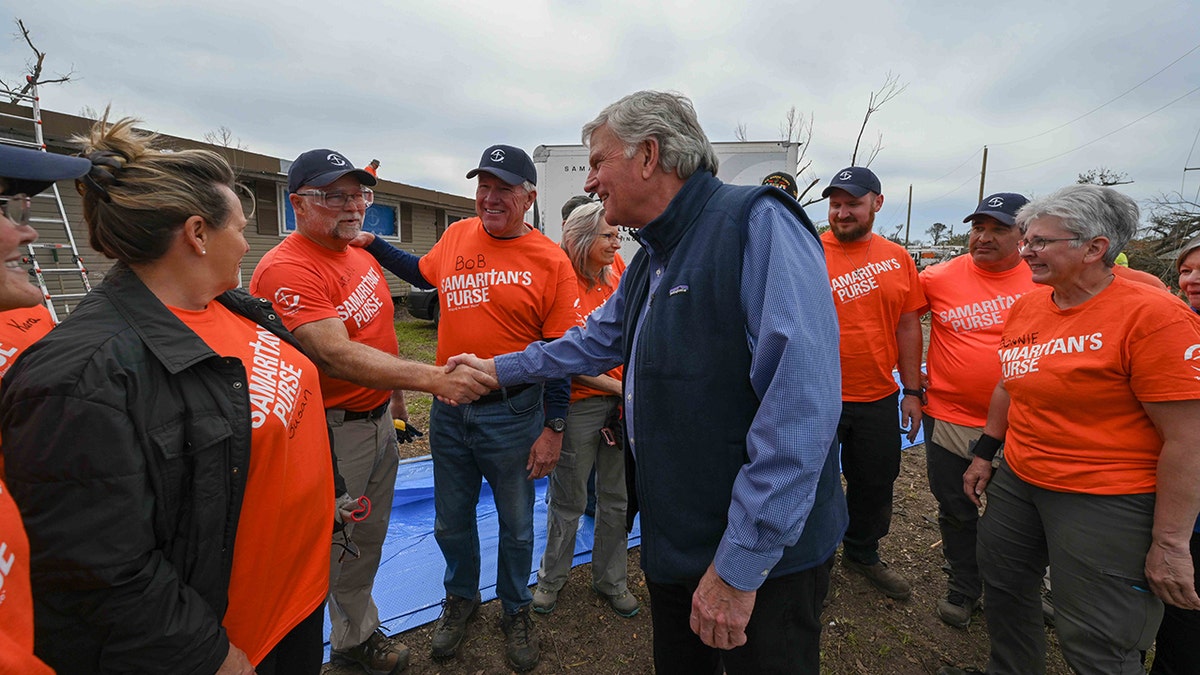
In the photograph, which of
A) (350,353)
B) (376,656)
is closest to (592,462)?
(376,656)

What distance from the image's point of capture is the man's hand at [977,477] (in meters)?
2.86

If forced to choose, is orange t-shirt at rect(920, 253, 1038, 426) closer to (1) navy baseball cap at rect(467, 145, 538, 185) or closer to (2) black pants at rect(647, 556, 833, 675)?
(2) black pants at rect(647, 556, 833, 675)

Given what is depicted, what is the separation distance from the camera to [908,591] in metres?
3.60

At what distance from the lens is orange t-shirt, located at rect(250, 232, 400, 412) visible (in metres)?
2.35

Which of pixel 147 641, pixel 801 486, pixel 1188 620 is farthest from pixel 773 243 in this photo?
pixel 1188 620

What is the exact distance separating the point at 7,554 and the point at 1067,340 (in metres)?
3.19

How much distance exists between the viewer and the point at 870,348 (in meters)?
3.42

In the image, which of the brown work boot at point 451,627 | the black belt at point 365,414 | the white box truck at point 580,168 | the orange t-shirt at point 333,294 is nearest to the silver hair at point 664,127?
the orange t-shirt at point 333,294

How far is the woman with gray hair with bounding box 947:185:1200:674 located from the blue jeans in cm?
236

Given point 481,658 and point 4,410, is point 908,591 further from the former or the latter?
point 4,410

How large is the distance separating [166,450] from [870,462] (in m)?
3.63

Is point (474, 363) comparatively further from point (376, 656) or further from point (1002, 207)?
point (1002, 207)

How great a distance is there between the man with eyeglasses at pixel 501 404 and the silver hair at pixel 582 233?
1.09 feet

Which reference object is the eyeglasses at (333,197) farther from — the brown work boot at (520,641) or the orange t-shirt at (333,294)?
the brown work boot at (520,641)
